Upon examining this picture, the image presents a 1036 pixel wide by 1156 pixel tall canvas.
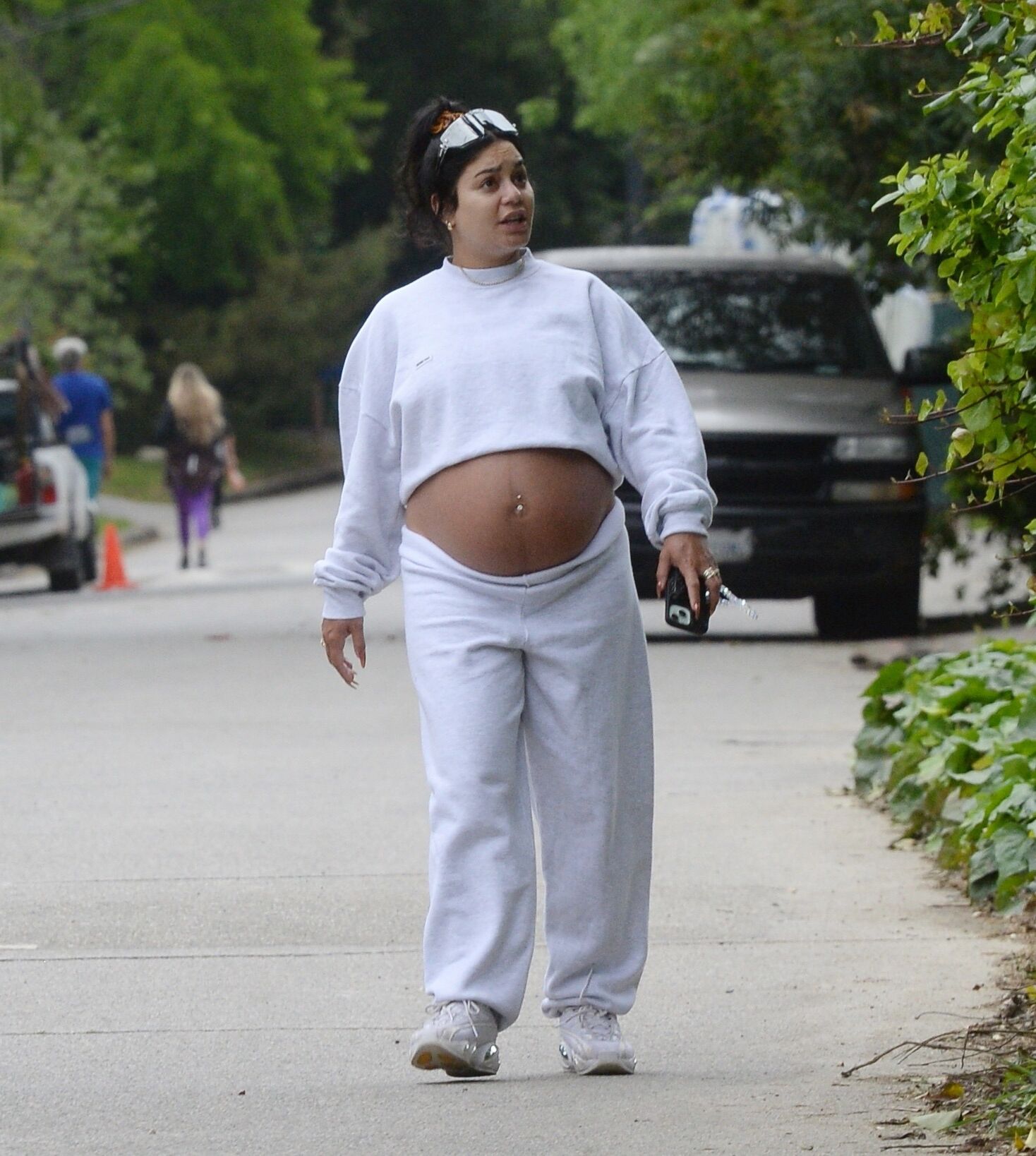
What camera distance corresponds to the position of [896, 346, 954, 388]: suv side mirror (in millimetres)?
13531

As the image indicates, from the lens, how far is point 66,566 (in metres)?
20.3

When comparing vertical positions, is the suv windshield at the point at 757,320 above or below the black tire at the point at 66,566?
above

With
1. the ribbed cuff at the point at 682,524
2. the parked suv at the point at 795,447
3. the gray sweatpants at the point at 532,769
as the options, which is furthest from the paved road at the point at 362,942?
the parked suv at the point at 795,447

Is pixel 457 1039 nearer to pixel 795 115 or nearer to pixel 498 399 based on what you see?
pixel 498 399

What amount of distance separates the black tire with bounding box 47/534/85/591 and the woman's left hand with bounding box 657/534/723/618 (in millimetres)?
15763

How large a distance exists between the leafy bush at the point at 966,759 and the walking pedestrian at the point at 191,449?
47.5 feet

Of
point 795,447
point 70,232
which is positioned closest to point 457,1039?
point 795,447

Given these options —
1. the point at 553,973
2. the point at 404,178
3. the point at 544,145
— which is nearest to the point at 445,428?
the point at 404,178

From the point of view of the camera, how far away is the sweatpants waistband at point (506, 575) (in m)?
4.95

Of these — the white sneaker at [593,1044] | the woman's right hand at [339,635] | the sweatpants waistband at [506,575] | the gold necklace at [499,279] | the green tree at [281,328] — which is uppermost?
the gold necklace at [499,279]

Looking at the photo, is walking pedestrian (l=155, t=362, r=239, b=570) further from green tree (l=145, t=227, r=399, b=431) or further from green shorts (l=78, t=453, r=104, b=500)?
green tree (l=145, t=227, r=399, b=431)

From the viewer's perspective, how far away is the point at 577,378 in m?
4.93

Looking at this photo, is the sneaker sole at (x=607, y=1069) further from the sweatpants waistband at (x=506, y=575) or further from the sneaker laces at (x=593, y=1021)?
the sweatpants waistband at (x=506, y=575)

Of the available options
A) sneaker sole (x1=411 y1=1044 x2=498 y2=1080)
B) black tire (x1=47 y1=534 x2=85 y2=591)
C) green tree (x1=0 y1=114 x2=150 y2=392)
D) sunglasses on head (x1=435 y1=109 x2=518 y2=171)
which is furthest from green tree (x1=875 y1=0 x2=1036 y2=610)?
green tree (x1=0 y1=114 x2=150 y2=392)
